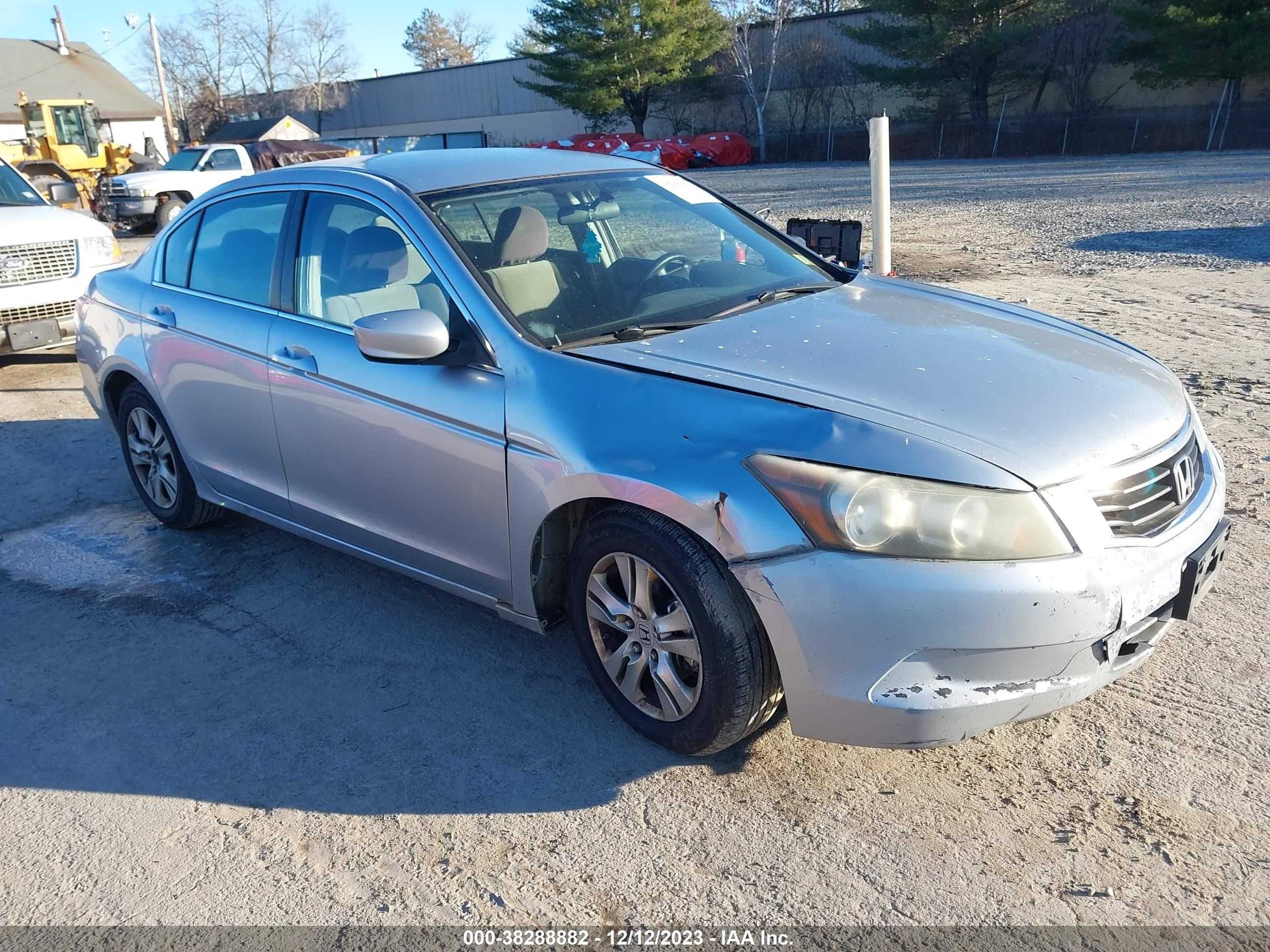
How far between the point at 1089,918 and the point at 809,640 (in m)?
0.90

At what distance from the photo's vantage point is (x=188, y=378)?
4.66 metres

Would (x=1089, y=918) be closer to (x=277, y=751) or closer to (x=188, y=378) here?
(x=277, y=751)

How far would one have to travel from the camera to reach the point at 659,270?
401 cm

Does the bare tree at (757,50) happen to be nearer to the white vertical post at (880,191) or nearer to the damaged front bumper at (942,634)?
the white vertical post at (880,191)

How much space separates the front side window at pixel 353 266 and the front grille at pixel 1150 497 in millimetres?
2230

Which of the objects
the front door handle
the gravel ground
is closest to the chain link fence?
the gravel ground

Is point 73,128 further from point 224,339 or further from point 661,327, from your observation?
point 661,327

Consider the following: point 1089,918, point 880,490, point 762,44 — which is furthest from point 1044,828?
point 762,44

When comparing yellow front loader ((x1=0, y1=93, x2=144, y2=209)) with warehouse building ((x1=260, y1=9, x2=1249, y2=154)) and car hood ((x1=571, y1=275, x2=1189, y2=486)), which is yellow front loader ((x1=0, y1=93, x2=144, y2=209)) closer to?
warehouse building ((x1=260, y1=9, x2=1249, y2=154))

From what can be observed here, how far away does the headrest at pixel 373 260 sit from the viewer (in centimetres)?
387

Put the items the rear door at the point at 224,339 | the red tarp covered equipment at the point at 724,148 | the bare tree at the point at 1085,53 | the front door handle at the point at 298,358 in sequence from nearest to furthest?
the front door handle at the point at 298,358, the rear door at the point at 224,339, the bare tree at the point at 1085,53, the red tarp covered equipment at the point at 724,148

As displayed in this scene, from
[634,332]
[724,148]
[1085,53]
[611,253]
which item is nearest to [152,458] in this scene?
[611,253]

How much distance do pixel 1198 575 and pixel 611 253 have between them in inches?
89.3

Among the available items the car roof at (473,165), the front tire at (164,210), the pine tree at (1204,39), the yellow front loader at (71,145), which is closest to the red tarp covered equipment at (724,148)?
the pine tree at (1204,39)
